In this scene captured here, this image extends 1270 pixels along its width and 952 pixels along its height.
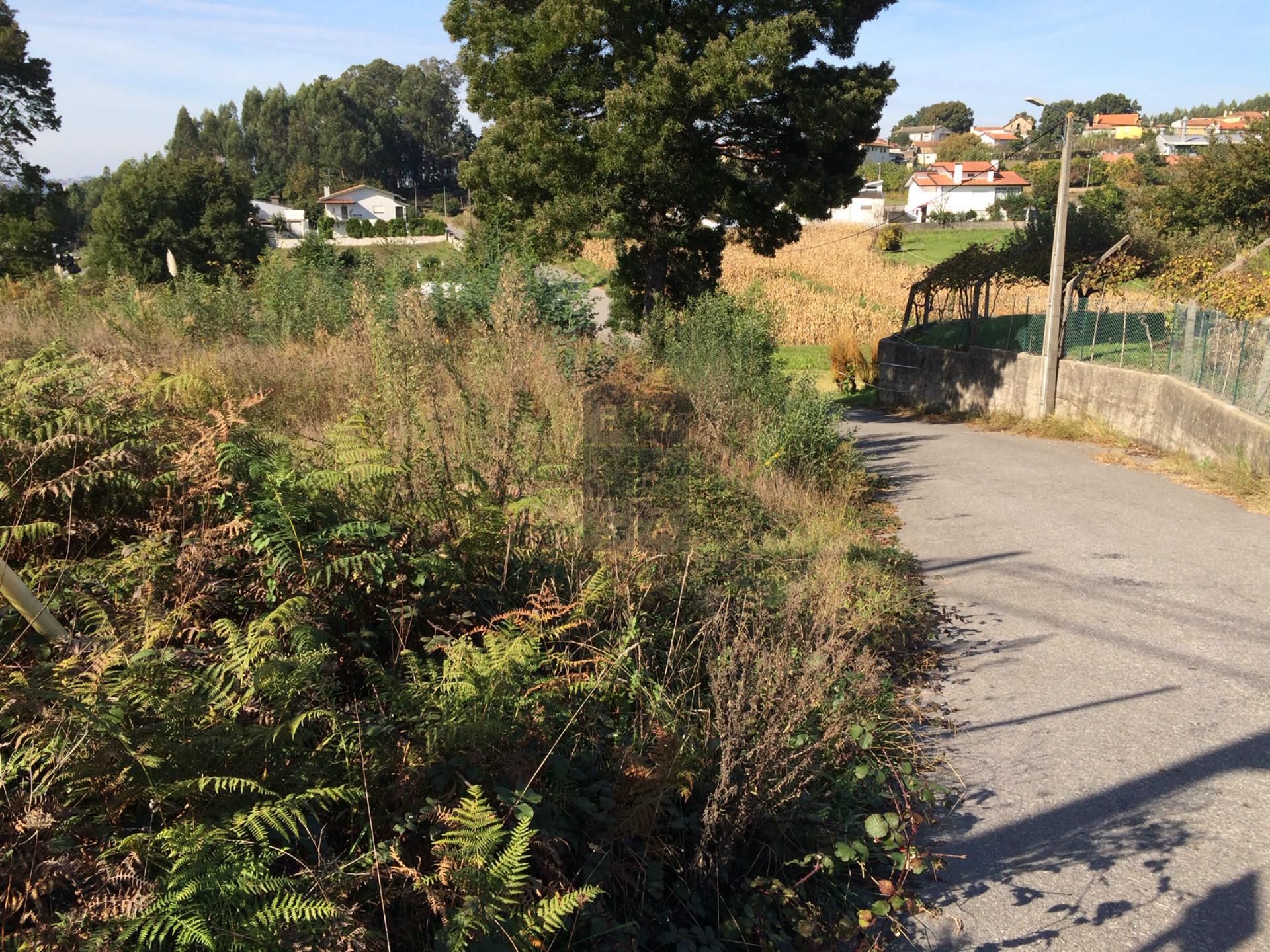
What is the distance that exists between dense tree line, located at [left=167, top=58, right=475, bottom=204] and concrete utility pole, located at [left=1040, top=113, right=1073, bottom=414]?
356 feet

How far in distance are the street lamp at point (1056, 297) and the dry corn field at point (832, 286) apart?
419 cm

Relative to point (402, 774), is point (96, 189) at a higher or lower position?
higher

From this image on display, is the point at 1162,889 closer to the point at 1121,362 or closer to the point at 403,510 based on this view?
the point at 403,510

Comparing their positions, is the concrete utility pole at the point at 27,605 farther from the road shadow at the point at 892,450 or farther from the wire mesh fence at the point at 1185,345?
the wire mesh fence at the point at 1185,345

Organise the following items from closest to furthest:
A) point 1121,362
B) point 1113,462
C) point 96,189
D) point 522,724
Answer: point 522,724 → point 1113,462 → point 1121,362 → point 96,189

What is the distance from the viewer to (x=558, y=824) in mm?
3199

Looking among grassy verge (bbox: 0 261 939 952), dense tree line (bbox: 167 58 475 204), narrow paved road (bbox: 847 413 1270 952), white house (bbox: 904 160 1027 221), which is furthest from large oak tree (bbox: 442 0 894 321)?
dense tree line (bbox: 167 58 475 204)

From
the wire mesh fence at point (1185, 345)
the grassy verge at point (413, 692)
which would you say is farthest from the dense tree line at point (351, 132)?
the grassy verge at point (413, 692)

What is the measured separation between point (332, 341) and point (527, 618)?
19.9ft

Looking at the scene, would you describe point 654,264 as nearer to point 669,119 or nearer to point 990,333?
point 669,119

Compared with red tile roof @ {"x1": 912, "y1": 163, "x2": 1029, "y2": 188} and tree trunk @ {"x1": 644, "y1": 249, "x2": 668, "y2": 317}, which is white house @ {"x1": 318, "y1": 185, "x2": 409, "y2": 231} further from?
tree trunk @ {"x1": 644, "y1": 249, "x2": 668, "y2": 317}

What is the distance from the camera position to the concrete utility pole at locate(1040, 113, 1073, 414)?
720 inches

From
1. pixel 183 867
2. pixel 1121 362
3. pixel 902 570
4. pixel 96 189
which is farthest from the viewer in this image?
pixel 96 189

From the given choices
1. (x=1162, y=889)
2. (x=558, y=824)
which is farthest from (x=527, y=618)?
(x=1162, y=889)
